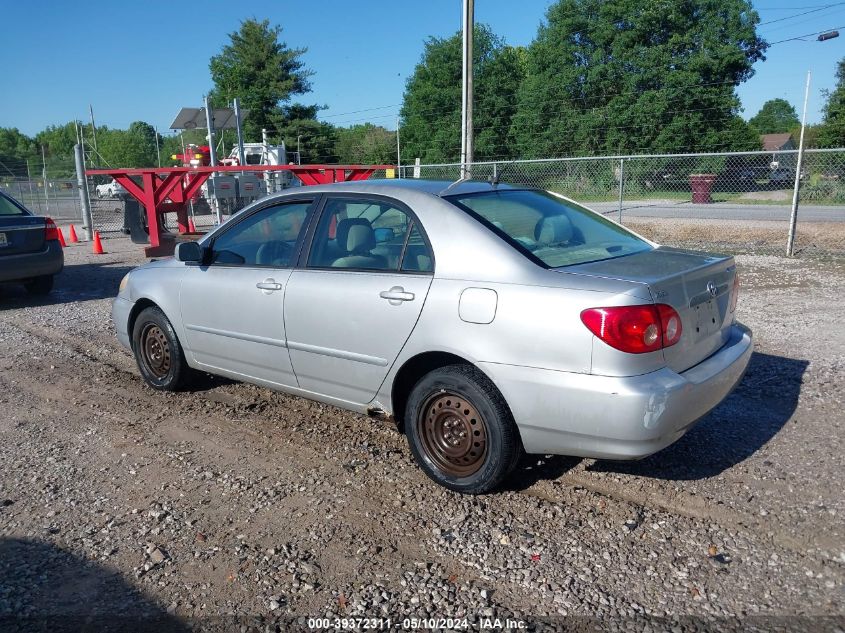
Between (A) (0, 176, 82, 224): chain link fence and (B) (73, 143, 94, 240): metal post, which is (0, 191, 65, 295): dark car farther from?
(A) (0, 176, 82, 224): chain link fence

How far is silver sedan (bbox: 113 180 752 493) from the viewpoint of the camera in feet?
10.2

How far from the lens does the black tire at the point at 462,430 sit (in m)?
3.38

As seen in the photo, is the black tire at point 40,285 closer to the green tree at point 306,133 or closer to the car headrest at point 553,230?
the car headrest at point 553,230

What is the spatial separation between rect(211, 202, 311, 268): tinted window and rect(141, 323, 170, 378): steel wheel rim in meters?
0.90

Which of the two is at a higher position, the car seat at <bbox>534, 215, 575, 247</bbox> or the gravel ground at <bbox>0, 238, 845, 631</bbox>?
the car seat at <bbox>534, 215, 575, 247</bbox>

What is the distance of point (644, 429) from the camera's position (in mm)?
3053

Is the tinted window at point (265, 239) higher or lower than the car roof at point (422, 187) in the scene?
lower

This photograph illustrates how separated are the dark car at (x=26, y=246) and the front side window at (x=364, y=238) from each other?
657 cm

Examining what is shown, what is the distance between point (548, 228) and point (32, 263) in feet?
25.7

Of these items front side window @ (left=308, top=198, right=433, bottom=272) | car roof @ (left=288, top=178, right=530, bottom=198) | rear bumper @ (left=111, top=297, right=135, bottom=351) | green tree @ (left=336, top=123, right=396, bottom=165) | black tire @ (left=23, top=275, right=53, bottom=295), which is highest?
green tree @ (left=336, top=123, right=396, bottom=165)

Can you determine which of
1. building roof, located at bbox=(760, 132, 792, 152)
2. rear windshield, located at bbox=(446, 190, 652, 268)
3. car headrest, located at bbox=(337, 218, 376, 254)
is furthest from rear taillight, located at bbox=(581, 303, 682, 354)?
building roof, located at bbox=(760, 132, 792, 152)

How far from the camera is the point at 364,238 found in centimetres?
409

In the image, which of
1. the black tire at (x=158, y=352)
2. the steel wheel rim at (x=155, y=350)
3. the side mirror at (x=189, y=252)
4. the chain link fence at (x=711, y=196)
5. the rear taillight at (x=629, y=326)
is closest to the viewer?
the rear taillight at (x=629, y=326)

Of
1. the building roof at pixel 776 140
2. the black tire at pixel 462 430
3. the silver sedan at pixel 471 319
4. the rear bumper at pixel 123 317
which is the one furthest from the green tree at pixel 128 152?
the building roof at pixel 776 140
